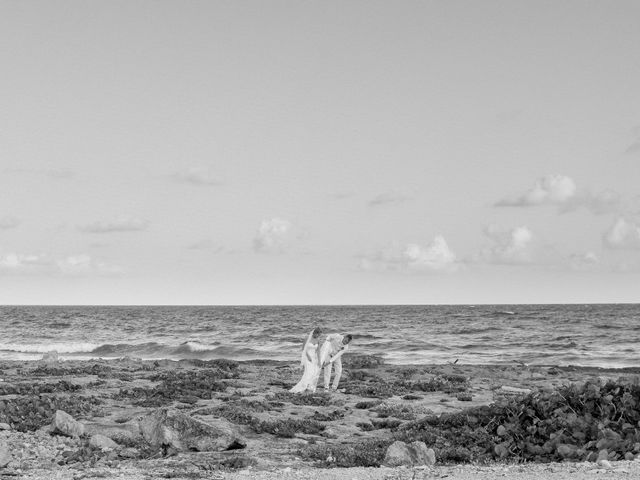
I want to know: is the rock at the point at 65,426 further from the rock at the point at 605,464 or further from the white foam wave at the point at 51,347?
the white foam wave at the point at 51,347

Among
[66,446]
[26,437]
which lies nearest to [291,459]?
[66,446]

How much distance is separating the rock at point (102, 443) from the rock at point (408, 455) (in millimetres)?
4897

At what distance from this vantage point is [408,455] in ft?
39.1

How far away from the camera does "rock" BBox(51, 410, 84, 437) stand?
553 inches

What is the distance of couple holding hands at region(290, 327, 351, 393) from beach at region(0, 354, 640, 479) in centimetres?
48

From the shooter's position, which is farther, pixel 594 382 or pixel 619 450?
pixel 594 382

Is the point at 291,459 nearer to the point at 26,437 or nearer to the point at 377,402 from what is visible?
the point at 26,437

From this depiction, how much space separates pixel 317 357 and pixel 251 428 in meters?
6.23

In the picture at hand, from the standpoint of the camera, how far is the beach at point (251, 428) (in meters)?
11.3

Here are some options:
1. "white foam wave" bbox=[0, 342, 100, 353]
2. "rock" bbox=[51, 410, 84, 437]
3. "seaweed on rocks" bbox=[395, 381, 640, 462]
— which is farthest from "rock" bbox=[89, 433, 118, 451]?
"white foam wave" bbox=[0, 342, 100, 353]

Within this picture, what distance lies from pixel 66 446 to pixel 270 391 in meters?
9.54

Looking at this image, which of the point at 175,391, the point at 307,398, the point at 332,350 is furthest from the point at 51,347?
the point at 307,398

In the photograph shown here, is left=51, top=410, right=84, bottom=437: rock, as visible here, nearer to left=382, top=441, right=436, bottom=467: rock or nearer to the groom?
left=382, top=441, right=436, bottom=467: rock

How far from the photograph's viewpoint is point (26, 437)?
14.0 m
